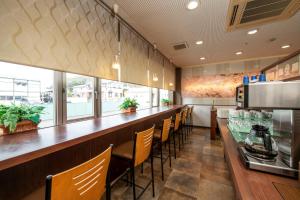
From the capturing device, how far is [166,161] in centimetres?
261

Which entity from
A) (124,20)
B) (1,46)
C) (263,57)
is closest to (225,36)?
(124,20)

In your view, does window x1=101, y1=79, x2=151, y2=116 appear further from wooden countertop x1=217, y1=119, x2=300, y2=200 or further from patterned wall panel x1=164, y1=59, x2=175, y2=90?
wooden countertop x1=217, y1=119, x2=300, y2=200

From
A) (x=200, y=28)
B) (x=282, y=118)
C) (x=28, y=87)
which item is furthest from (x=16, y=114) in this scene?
(x=200, y=28)

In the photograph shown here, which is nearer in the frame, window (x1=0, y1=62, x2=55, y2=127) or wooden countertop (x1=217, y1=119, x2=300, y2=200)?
wooden countertop (x1=217, y1=119, x2=300, y2=200)

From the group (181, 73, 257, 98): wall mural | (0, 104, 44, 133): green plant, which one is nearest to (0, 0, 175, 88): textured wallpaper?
(0, 104, 44, 133): green plant

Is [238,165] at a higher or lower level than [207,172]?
higher

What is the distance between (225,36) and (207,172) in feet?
9.45

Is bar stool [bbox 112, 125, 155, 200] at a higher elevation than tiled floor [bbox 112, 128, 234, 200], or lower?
higher

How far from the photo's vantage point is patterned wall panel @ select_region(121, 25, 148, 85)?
248 centimetres

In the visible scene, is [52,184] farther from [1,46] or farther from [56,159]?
[1,46]

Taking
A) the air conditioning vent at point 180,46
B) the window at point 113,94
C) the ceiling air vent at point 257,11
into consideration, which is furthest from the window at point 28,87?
the air conditioning vent at point 180,46

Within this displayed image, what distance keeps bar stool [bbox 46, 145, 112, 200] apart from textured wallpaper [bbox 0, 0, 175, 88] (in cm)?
112

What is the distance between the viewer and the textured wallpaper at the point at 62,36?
1.11 meters

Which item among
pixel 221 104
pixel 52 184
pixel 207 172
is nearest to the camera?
pixel 52 184
